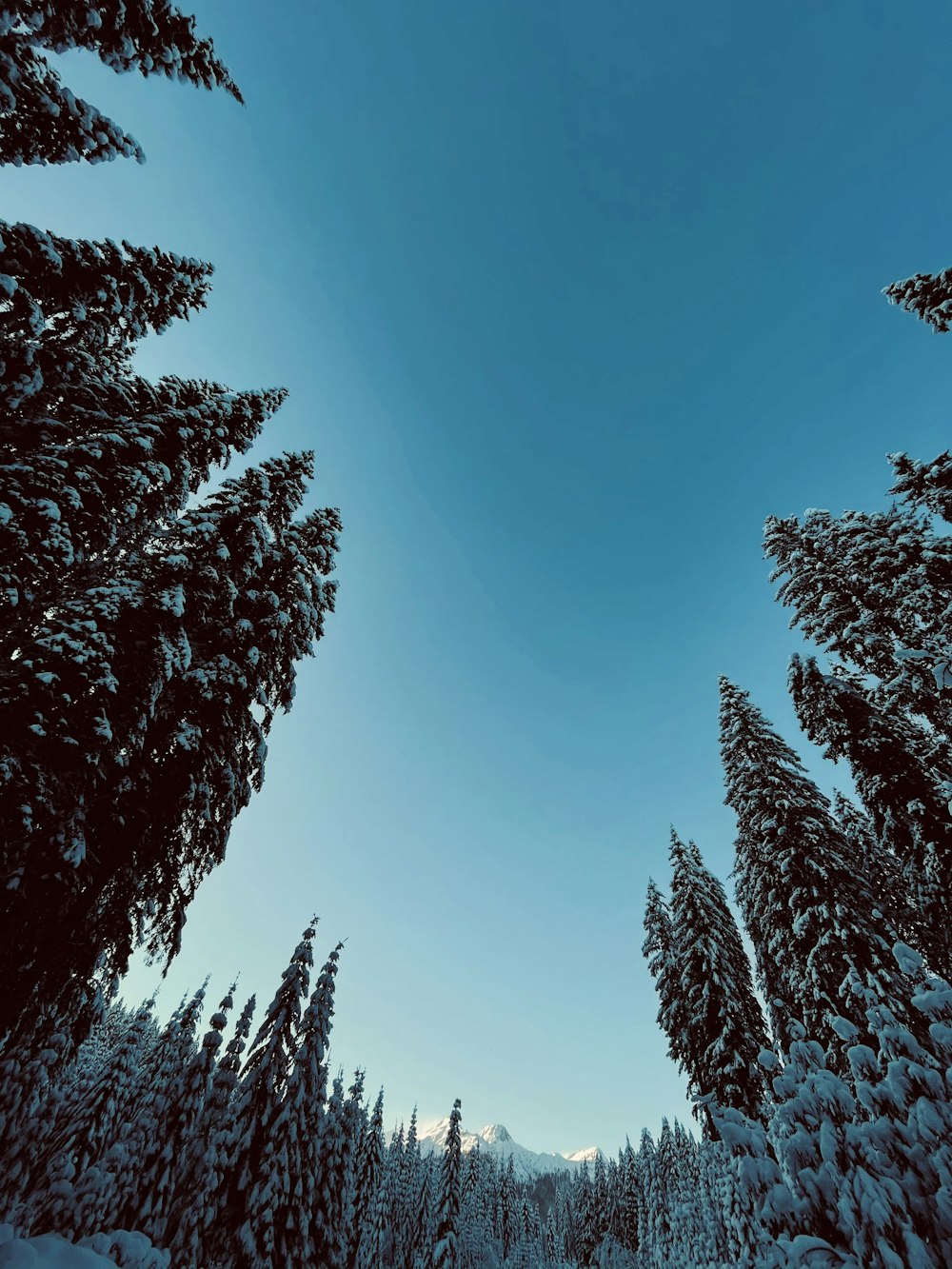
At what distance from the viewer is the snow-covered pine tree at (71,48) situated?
746cm

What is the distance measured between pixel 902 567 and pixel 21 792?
18.1 metres

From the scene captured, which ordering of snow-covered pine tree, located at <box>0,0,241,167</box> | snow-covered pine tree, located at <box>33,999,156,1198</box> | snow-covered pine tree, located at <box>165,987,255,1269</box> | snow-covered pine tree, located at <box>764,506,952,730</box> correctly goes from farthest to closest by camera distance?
snow-covered pine tree, located at <box>33,999,156,1198</box>, snow-covered pine tree, located at <box>165,987,255,1269</box>, snow-covered pine tree, located at <box>764,506,952,730</box>, snow-covered pine tree, located at <box>0,0,241,167</box>

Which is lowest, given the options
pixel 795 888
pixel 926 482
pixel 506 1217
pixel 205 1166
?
pixel 205 1166

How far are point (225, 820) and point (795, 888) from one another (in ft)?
54.8

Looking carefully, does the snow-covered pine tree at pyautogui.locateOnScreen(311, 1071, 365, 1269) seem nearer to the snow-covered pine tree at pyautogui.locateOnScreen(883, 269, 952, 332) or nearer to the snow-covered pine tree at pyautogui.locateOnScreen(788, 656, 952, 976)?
the snow-covered pine tree at pyautogui.locateOnScreen(788, 656, 952, 976)

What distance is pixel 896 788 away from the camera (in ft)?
46.0

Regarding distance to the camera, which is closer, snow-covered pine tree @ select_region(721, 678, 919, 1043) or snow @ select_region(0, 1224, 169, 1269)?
snow @ select_region(0, 1224, 169, 1269)

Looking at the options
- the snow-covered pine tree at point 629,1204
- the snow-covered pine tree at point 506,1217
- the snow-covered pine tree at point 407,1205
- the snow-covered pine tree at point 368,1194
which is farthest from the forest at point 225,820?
the snow-covered pine tree at point 506,1217

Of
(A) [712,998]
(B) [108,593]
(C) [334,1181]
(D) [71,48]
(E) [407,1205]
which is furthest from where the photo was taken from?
(E) [407,1205]

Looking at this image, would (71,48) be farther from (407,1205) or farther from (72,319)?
(407,1205)

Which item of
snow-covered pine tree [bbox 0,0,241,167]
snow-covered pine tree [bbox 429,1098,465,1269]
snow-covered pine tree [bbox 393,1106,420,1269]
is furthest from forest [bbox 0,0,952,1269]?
snow-covered pine tree [bbox 393,1106,420,1269]

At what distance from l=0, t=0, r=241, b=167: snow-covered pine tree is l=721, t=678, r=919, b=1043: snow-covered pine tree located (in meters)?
22.4

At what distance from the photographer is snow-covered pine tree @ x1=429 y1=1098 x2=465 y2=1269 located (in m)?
Answer: 23.0

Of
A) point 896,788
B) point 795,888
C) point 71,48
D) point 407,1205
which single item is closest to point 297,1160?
point 795,888
